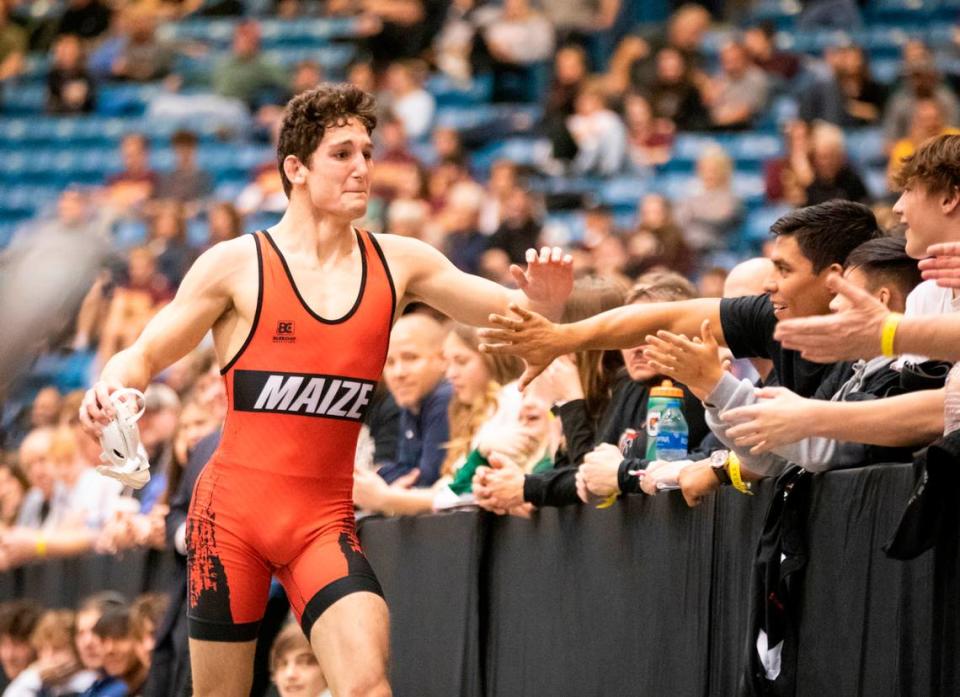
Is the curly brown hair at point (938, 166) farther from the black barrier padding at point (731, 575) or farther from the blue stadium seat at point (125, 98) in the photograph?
the blue stadium seat at point (125, 98)

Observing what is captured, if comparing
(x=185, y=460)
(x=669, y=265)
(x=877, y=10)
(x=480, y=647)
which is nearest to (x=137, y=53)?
(x=877, y=10)

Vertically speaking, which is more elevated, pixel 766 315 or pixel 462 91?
pixel 462 91

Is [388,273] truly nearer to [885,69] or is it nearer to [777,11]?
[885,69]

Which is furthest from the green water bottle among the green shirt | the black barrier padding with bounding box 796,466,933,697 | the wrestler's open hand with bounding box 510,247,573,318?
the black barrier padding with bounding box 796,466,933,697

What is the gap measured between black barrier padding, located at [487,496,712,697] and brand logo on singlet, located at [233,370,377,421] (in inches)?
44.7

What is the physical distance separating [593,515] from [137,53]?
1627cm

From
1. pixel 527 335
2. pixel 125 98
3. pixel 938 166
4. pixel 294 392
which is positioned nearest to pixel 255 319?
pixel 294 392

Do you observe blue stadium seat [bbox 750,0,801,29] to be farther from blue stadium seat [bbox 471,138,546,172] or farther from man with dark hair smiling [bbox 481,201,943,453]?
man with dark hair smiling [bbox 481,201,943,453]

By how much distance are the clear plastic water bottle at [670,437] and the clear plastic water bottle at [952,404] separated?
1654mm

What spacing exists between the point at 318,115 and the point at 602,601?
6.67 ft

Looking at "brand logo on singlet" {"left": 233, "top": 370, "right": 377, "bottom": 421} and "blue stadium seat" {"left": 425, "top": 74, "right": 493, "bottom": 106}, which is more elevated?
"blue stadium seat" {"left": 425, "top": 74, "right": 493, "bottom": 106}

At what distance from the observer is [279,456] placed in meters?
5.96

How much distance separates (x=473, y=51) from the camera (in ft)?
60.0

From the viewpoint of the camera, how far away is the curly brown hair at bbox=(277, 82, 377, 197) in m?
6.12
